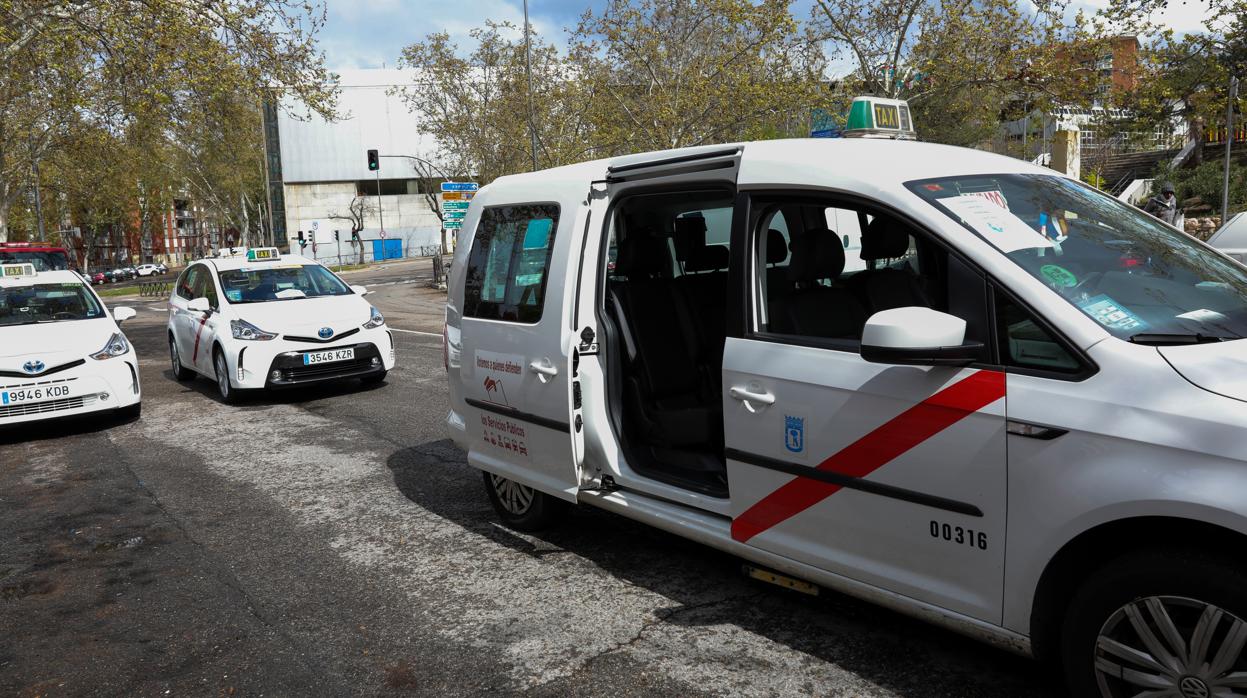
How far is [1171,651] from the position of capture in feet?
8.46

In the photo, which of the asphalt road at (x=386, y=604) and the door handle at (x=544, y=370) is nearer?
the asphalt road at (x=386, y=604)

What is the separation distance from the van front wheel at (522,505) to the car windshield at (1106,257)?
2.73m

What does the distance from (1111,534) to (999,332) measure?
2.19 ft

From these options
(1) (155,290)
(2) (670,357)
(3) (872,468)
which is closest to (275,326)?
(2) (670,357)

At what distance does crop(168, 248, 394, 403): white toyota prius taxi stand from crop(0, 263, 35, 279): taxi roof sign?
5.41 feet

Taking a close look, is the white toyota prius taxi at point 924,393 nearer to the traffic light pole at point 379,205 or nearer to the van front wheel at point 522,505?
the van front wheel at point 522,505

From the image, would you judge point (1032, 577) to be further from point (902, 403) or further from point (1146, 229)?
point (1146, 229)

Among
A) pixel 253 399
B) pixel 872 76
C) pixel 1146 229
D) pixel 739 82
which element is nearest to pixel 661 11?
pixel 739 82

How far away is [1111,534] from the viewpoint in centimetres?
271

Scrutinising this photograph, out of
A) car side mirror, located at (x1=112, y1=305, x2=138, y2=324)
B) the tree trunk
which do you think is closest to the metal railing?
the tree trunk

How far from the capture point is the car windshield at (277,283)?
35.8 feet

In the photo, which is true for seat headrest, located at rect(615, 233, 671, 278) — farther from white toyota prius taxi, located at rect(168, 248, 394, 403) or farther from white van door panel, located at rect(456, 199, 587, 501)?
→ white toyota prius taxi, located at rect(168, 248, 394, 403)

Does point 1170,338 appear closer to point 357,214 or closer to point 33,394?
point 33,394

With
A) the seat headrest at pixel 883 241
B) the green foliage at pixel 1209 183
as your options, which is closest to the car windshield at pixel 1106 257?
the seat headrest at pixel 883 241
